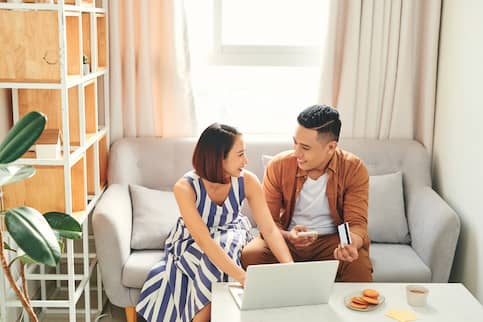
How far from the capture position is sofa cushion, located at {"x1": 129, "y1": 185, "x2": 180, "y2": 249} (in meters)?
3.25

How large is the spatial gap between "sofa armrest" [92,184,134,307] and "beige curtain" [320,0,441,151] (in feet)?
4.39

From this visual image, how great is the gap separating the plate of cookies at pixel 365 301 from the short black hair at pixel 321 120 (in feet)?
2.49

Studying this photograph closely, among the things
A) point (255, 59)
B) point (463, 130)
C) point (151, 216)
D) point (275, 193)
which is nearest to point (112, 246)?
point (151, 216)

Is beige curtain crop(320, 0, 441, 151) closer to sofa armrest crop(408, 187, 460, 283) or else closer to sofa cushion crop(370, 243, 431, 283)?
sofa armrest crop(408, 187, 460, 283)

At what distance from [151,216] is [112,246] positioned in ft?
1.16

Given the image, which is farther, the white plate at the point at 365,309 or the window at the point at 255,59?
the window at the point at 255,59

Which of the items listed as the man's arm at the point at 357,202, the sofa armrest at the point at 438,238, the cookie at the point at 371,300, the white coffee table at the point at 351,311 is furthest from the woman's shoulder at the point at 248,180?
the sofa armrest at the point at 438,238

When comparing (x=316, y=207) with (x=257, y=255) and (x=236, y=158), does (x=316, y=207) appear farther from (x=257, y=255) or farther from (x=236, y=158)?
(x=236, y=158)

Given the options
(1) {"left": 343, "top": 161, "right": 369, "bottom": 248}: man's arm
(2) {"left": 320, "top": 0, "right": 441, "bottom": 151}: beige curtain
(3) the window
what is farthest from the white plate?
(3) the window

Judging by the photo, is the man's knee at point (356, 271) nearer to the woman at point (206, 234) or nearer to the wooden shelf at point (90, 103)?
the woman at point (206, 234)

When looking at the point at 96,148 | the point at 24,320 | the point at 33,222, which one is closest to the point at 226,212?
the point at 96,148

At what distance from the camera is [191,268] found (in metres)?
2.82

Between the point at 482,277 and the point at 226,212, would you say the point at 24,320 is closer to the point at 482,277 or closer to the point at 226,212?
the point at 226,212

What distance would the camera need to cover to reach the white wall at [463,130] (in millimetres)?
3100
